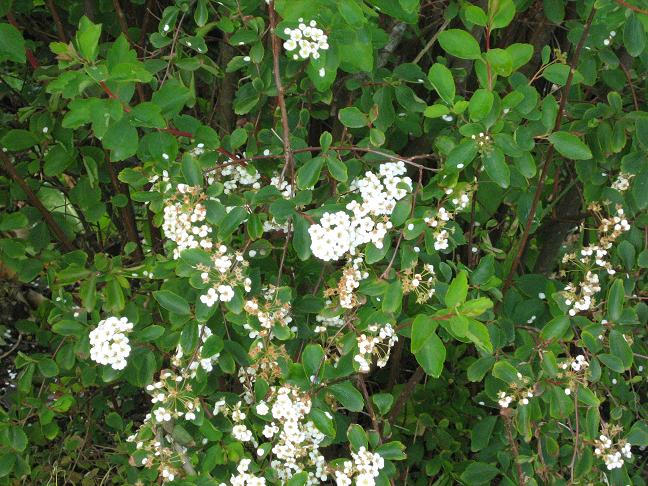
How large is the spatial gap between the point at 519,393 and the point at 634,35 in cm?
64

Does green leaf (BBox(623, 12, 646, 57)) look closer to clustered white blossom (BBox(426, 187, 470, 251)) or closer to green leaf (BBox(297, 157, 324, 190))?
clustered white blossom (BBox(426, 187, 470, 251))

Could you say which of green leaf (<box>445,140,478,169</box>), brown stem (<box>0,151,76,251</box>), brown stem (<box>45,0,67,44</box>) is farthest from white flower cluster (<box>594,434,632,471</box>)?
brown stem (<box>45,0,67,44</box>)

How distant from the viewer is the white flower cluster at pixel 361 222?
3.88 feet

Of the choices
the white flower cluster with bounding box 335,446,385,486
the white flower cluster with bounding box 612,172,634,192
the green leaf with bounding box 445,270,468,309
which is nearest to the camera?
the green leaf with bounding box 445,270,468,309

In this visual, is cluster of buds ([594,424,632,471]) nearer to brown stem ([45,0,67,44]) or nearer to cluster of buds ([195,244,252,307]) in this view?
cluster of buds ([195,244,252,307])

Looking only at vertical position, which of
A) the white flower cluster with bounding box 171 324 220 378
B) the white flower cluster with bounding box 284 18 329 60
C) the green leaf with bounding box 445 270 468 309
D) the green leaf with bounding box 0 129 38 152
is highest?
the white flower cluster with bounding box 284 18 329 60

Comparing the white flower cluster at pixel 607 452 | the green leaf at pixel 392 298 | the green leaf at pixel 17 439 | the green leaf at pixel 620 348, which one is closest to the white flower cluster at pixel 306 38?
the green leaf at pixel 392 298

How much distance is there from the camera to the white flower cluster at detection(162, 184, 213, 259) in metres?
1.23

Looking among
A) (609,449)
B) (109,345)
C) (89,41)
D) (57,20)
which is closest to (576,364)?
(609,449)

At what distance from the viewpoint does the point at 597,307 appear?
144cm

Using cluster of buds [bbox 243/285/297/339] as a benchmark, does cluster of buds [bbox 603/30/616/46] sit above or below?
above

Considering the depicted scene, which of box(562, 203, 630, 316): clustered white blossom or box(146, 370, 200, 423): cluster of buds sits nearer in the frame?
box(146, 370, 200, 423): cluster of buds

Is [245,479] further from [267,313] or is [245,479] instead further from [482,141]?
[482,141]

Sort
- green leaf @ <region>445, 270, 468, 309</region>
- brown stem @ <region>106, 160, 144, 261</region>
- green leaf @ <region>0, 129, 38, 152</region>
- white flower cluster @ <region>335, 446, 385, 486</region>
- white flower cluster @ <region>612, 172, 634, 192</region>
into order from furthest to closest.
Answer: brown stem @ <region>106, 160, 144, 261</region>
green leaf @ <region>0, 129, 38, 152</region>
white flower cluster @ <region>612, 172, 634, 192</region>
white flower cluster @ <region>335, 446, 385, 486</region>
green leaf @ <region>445, 270, 468, 309</region>
